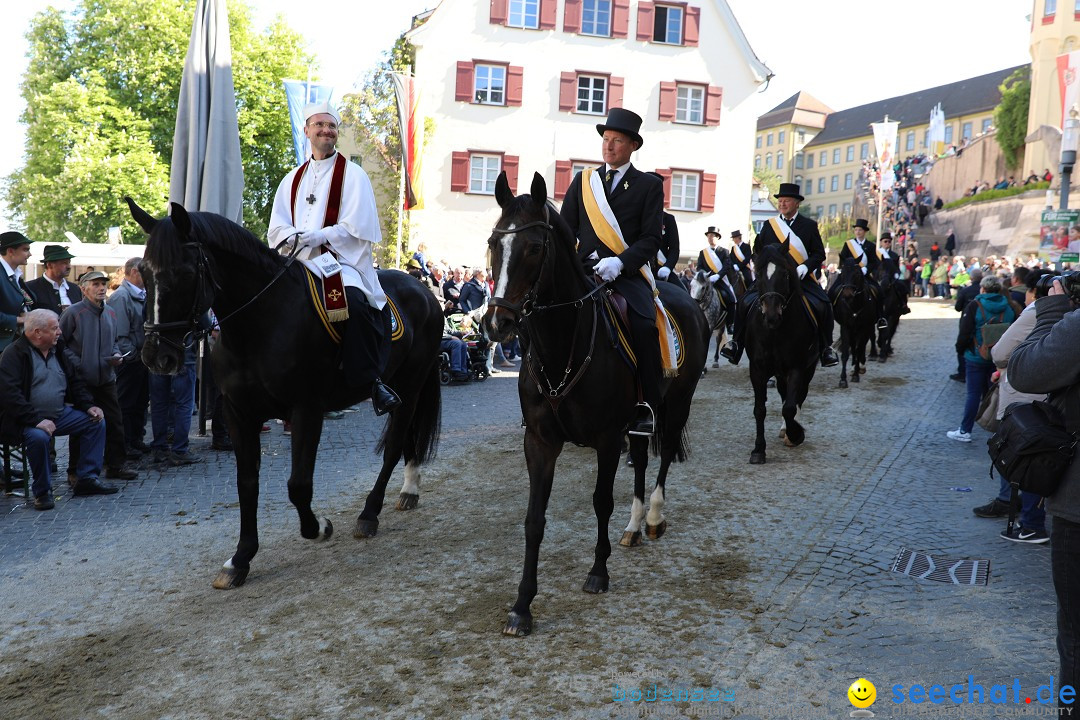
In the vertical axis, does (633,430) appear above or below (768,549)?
above

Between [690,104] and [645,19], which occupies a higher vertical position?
[645,19]

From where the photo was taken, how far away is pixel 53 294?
952 cm

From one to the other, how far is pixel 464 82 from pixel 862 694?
101ft

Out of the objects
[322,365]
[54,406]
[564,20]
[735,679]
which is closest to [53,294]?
[54,406]

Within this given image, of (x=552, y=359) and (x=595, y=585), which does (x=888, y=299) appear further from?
(x=552, y=359)

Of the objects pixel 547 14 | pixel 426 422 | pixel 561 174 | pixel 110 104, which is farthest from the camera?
pixel 561 174

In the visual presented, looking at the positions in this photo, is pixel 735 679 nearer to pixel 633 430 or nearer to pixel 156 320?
pixel 633 430

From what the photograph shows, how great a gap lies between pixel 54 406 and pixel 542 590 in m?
4.64

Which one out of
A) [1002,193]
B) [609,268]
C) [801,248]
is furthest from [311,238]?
[1002,193]

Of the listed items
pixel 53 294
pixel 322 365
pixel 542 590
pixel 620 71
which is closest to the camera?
pixel 542 590

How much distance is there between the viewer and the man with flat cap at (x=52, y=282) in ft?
30.1

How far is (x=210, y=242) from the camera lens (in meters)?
4.96

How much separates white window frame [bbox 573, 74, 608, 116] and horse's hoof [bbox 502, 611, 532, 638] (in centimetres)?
3071

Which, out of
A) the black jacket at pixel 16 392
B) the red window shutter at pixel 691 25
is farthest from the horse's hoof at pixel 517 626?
the red window shutter at pixel 691 25
